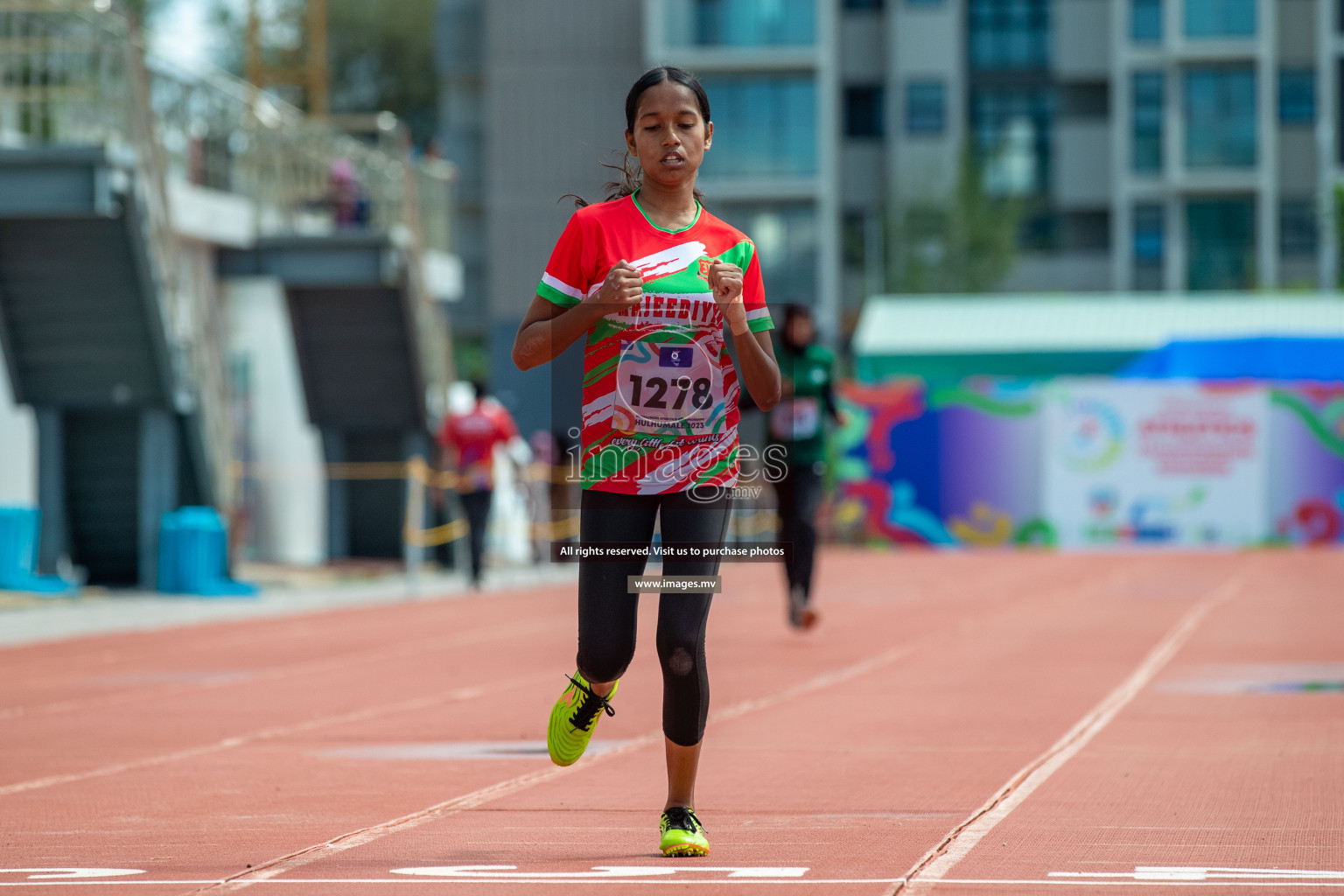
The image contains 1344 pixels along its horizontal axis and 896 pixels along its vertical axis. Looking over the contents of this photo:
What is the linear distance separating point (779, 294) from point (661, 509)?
51622mm

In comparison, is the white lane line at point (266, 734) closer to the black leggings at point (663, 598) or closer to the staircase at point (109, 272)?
the black leggings at point (663, 598)

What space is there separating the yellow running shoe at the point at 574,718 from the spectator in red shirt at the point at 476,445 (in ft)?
51.8

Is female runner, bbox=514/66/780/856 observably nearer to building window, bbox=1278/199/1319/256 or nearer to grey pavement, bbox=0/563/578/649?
grey pavement, bbox=0/563/578/649

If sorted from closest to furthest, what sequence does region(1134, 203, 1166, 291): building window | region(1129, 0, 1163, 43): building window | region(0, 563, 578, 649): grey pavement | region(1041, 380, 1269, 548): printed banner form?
region(0, 563, 578, 649): grey pavement < region(1041, 380, 1269, 548): printed banner < region(1129, 0, 1163, 43): building window < region(1134, 203, 1166, 291): building window

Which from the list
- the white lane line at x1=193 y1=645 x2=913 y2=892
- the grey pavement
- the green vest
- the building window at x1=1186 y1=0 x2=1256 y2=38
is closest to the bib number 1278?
the white lane line at x1=193 y1=645 x2=913 y2=892

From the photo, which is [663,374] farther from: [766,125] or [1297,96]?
[1297,96]

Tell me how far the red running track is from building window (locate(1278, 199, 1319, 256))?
46323 millimetres

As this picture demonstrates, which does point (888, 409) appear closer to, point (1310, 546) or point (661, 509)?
point (1310, 546)

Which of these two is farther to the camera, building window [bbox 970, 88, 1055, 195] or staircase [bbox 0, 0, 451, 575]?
building window [bbox 970, 88, 1055, 195]

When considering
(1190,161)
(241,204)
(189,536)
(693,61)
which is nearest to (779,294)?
(693,61)

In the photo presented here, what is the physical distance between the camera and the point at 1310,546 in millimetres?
32625

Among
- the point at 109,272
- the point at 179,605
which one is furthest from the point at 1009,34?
the point at 179,605

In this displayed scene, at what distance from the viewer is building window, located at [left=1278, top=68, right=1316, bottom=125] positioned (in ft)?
193

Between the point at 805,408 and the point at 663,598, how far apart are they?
7969 mm
